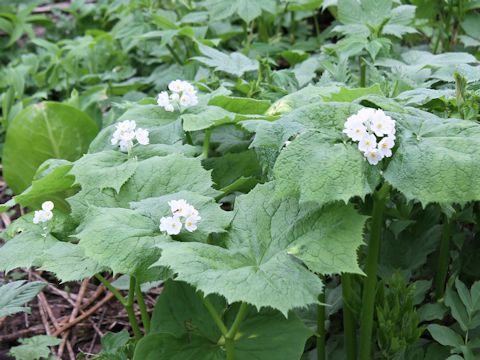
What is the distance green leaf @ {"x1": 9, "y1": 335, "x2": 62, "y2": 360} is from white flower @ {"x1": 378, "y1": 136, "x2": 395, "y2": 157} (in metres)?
1.31

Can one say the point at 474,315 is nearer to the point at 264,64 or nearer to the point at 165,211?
the point at 165,211

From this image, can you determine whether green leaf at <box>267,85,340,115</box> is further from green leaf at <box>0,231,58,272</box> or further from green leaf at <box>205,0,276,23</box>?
green leaf at <box>205,0,276,23</box>

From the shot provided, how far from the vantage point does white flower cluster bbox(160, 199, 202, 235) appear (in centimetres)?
147

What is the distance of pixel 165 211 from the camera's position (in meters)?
1.55

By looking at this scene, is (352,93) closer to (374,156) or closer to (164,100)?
(374,156)

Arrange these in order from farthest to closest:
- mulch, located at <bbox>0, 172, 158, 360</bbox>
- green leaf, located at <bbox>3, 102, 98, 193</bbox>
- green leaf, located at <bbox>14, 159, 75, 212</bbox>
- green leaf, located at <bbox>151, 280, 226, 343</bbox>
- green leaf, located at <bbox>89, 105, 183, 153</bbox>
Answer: green leaf, located at <bbox>3, 102, 98, 193</bbox> < mulch, located at <bbox>0, 172, 158, 360</bbox> < green leaf, located at <bbox>89, 105, 183, 153</bbox> < green leaf, located at <bbox>14, 159, 75, 212</bbox> < green leaf, located at <bbox>151, 280, 226, 343</bbox>

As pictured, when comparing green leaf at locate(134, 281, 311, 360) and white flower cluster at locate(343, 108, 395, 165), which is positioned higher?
white flower cluster at locate(343, 108, 395, 165)

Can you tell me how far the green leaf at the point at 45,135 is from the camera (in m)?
2.71

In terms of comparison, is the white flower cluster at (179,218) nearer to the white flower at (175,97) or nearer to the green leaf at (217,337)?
the green leaf at (217,337)

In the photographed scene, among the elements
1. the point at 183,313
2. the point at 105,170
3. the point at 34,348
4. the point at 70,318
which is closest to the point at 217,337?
the point at 183,313

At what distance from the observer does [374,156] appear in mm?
1331

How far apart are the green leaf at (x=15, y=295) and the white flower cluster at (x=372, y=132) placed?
100 cm

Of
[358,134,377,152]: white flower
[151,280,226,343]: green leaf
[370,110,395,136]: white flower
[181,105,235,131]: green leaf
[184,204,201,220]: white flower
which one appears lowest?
[151,280,226,343]: green leaf

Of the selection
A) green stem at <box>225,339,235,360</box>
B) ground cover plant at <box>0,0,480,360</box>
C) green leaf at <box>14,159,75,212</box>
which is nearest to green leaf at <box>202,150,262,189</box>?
ground cover plant at <box>0,0,480,360</box>
